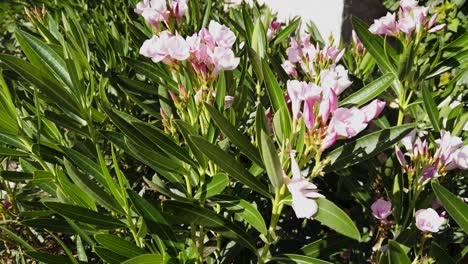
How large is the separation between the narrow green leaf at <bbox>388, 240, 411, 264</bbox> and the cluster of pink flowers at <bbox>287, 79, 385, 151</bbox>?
0.23m

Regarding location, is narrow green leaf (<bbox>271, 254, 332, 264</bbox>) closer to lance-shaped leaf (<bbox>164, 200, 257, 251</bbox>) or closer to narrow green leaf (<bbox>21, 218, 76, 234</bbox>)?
lance-shaped leaf (<bbox>164, 200, 257, 251</bbox>)

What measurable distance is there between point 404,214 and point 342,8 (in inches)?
91.6

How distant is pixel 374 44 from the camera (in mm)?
1355

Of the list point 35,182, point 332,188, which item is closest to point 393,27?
point 332,188

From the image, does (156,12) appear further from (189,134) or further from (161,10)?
(189,134)

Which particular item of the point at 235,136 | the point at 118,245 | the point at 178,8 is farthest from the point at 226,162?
the point at 178,8

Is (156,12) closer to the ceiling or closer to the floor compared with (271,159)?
closer to the ceiling

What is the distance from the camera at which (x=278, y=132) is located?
951mm

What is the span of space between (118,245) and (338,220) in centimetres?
44

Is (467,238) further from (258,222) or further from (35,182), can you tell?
(35,182)

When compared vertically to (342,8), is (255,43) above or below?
below

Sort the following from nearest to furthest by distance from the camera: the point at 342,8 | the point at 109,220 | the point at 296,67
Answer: the point at 109,220, the point at 296,67, the point at 342,8

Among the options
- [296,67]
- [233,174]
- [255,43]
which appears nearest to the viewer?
[233,174]

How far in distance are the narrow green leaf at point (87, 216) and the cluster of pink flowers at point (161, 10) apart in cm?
58
